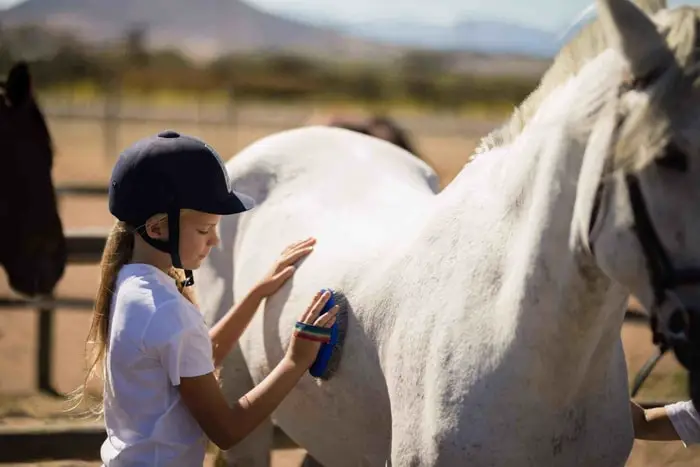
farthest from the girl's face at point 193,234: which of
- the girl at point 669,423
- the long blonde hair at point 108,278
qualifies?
the girl at point 669,423

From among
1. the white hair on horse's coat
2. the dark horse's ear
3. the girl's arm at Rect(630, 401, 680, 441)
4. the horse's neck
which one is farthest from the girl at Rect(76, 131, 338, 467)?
the dark horse's ear

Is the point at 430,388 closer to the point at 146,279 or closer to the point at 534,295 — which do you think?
the point at 534,295

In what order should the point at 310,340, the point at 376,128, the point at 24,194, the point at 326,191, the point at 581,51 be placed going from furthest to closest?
the point at 376,128
the point at 24,194
the point at 326,191
the point at 310,340
the point at 581,51

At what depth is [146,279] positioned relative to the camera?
2125mm

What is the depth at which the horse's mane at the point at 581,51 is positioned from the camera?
166cm

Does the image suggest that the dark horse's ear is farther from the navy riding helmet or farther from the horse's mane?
the horse's mane

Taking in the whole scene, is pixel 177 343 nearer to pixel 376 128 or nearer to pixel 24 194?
pixel 24 194

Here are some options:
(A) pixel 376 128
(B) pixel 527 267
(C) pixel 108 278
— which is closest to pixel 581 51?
(B) pixel 527 267

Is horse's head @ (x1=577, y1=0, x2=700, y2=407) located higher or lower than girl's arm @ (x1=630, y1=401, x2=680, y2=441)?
higher

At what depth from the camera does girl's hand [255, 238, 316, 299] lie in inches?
110

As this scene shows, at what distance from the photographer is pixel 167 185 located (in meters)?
2.12

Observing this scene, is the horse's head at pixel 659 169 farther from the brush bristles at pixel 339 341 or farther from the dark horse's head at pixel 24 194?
the dark horse's head at pixel 24 194

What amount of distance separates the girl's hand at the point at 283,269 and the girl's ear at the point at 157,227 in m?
0.66

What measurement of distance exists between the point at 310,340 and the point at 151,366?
42cm
